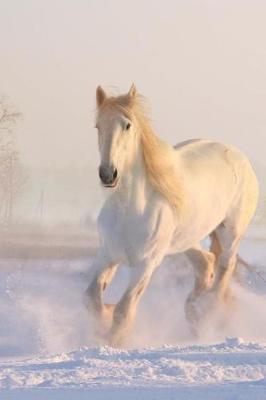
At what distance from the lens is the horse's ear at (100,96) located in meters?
5.56

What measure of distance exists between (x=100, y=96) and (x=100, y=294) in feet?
4.89

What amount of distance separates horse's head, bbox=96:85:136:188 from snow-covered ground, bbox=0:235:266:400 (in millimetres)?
1185

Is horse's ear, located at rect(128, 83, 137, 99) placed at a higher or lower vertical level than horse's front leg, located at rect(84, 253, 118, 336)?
higher

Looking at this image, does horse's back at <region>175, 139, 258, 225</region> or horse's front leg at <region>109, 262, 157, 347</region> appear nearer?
horse's front leg at <region>109, 262, 157, 347</region>

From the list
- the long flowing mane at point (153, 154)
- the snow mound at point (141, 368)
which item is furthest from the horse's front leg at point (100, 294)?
the snow mound at point (141, 368)

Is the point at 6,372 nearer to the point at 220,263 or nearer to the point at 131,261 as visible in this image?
the point at 131,261

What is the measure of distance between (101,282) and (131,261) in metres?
0.28

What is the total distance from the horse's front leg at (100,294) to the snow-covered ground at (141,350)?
9 cm

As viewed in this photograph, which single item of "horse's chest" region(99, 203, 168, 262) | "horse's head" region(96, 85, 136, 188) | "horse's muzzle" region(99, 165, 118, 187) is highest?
"horse's head" region(96, 85, 136, 188)

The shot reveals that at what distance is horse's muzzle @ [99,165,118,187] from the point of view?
5.11 meters

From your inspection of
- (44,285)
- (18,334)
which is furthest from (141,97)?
(44,285)

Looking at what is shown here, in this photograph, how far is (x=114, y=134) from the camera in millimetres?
5238

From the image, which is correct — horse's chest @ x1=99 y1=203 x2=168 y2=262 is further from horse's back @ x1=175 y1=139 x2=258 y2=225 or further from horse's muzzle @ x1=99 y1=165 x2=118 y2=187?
horse's back @ x1=175 y1=139 x2=258 y2=225

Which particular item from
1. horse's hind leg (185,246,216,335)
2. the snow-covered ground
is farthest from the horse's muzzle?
horse's hind leg (185,246,216,335)
